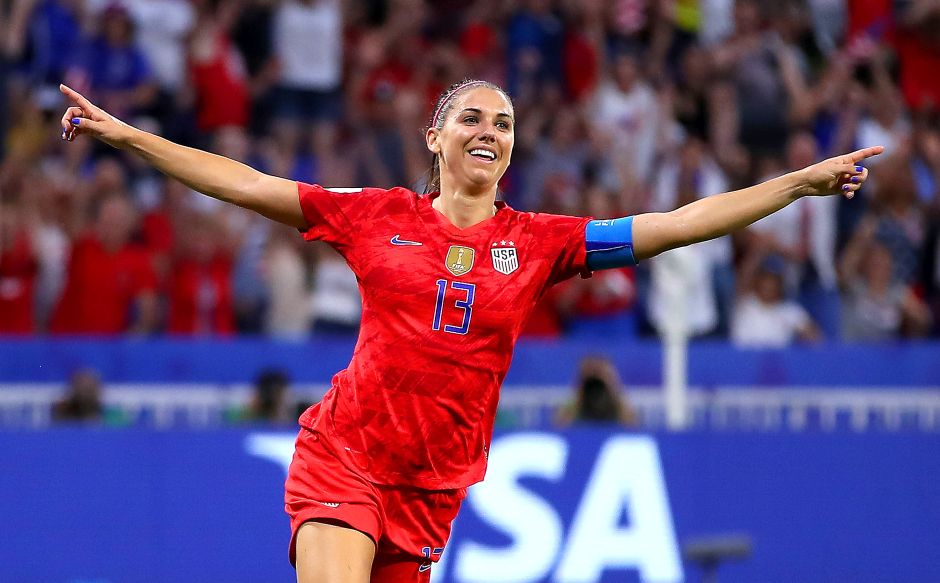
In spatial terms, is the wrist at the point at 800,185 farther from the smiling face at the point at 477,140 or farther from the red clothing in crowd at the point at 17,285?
the red clothing in crowd at the point at 17,285

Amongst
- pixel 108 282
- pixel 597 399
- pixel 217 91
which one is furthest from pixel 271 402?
pixel 217 91

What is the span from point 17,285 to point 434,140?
655cm

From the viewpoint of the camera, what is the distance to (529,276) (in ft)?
17.5

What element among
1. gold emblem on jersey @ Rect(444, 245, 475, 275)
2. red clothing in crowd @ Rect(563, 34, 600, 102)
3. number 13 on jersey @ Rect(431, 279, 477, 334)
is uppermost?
red clothing in crowd @ Rect(563, 34, 600, 102)

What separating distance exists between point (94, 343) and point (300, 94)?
10.8 feet

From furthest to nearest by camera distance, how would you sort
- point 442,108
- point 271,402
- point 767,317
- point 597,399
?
A: point 767,317 → point 271,402 → point 597,399 → point 442,108

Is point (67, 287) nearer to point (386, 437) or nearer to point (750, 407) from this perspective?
point (750, 407)

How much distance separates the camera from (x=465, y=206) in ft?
17.7

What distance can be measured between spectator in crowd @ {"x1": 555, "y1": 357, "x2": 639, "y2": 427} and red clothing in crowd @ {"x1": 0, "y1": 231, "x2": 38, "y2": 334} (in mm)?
3977

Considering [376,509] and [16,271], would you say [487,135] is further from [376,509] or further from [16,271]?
[16,271]

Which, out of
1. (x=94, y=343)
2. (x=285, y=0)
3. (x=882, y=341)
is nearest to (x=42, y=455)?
(x=94, y=343)

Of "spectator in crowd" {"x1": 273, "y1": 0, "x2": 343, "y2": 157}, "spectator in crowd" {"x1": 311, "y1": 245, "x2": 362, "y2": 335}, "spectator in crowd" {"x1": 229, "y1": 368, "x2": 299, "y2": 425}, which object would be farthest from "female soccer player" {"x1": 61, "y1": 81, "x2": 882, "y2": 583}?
"spectator in crowd" {"x1": 273, "y1": 0, "x2": 343, "y2": 157}

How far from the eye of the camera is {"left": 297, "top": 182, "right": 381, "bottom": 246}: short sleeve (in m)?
5.33

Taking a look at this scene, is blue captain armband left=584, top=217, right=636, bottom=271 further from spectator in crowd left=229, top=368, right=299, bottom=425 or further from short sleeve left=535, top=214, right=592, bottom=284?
spectator in crowd left=229, top=368, right=299, bottom=425
